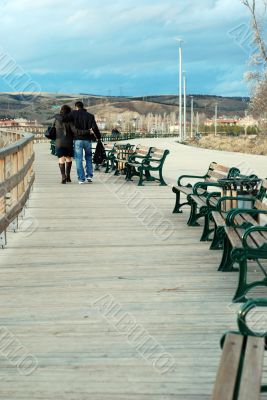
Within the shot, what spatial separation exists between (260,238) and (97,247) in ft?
8.85

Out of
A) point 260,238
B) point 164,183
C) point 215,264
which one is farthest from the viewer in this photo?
point 164,183

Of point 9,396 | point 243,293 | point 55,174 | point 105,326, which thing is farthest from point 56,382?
point 55,174

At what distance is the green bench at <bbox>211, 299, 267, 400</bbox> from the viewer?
311 cm

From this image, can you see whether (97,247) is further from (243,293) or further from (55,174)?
(55,174)

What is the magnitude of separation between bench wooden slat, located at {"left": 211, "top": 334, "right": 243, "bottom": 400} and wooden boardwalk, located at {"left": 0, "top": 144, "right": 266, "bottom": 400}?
608mm

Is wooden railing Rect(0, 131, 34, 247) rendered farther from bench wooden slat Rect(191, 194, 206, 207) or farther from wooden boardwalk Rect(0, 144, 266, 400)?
bench wooden slat Rect(191, 194, 206, 207)

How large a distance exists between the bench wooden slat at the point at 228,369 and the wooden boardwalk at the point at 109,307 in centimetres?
61

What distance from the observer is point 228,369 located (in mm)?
3309

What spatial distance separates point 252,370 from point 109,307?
2.68 metres

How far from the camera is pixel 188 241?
932cm

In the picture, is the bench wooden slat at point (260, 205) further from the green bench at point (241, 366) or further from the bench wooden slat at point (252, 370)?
the bench wooden slat at point (252, 370)

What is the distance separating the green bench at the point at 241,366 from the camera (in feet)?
10.2

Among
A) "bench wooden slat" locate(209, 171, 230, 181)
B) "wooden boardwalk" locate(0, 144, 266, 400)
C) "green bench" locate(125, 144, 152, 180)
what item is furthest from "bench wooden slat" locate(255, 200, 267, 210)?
"green bench" locate(125, 144, 152, 180)

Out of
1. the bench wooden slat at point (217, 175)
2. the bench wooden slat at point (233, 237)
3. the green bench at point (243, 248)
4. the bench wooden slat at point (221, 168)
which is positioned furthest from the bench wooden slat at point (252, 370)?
the bench wooden slat at point (217, 175)
